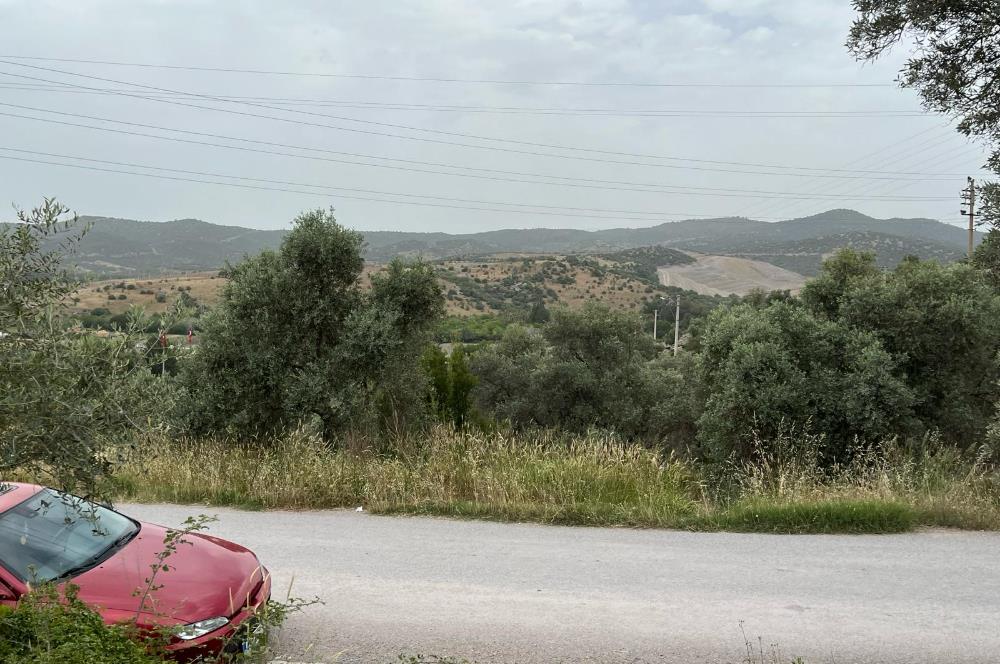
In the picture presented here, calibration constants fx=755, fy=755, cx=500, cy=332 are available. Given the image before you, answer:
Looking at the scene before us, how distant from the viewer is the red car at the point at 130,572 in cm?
438

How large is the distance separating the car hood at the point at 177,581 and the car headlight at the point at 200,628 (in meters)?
0.03

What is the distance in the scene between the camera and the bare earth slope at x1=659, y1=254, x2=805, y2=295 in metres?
85.1

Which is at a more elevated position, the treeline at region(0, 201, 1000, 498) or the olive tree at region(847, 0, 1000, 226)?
the olive tree at region(847, 0, 1000, 226)

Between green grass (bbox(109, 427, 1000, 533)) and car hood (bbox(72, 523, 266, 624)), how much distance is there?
2.62 meters

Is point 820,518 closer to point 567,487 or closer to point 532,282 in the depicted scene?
point 567,487

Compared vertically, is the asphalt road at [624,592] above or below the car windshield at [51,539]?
below

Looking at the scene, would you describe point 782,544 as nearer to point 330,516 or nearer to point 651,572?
point 651,572

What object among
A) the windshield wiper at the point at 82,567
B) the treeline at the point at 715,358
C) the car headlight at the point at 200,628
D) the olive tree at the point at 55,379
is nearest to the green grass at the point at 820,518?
the treeline at the point at 715,358

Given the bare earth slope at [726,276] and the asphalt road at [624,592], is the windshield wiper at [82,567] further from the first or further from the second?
the bare earth slope at [726,276]

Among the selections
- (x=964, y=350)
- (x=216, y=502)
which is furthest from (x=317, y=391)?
(x=964, y=350)

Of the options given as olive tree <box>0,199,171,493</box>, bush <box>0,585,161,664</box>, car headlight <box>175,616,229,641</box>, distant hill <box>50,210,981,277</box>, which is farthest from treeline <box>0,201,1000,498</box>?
distant hill <box>50,210,981,277</box>

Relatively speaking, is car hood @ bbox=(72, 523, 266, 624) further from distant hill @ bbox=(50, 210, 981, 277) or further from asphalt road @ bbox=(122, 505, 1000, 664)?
distant hill @ bbox=(50, 210, 981, 277)

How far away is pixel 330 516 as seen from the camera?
8.60 meters

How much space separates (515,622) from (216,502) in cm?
538
